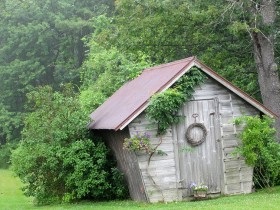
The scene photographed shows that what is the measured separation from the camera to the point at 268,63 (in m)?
21.5

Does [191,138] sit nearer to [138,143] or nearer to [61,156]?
[138,143]

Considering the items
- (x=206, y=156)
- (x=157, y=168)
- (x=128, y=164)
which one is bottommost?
(x=157, y=168)

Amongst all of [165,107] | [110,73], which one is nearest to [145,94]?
[165,107]

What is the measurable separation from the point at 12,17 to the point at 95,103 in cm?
2759

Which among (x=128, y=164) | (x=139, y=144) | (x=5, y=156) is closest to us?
(x=139, y=144)

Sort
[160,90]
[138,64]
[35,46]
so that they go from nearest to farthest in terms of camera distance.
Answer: [160,90]
[138,64]
[35,46]

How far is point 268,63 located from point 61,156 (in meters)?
8.98

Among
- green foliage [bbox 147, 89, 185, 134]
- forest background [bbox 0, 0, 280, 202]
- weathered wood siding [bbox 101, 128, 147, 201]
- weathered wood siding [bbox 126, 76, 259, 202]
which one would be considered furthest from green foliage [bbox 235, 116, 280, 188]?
forest background [bbox 0, 0, 280, 202]

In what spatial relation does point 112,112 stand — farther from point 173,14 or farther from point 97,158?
point 173,14

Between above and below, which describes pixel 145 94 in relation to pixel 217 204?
above

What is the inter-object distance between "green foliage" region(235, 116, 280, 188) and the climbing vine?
2038mm

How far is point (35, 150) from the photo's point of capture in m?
20.2

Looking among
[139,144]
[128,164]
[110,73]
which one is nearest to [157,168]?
[139,144]

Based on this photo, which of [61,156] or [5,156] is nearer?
[61,156]
